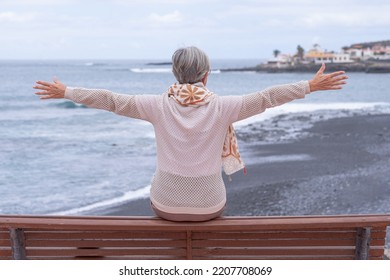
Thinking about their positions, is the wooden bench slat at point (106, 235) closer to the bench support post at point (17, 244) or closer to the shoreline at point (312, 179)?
the bench support post at point (17, 244)

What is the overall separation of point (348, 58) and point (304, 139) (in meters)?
114

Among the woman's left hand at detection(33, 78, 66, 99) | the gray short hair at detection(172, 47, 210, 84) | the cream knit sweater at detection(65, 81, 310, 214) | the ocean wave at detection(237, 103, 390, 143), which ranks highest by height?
the gray short hair at detection(172, 47, 210, 84)

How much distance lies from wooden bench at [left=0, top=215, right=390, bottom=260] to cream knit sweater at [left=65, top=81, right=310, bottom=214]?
0.16m

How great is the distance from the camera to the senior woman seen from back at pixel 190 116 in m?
2.67

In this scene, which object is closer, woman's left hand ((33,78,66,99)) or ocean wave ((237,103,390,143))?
woman's left hand ((33,78,66,99))

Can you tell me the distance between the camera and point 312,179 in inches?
493

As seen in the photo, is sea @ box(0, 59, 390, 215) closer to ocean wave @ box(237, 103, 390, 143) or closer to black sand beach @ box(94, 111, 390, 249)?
ocean wave @ box(237, 103, 390, 143)

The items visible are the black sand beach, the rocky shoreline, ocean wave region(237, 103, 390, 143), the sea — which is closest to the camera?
the black sand beach

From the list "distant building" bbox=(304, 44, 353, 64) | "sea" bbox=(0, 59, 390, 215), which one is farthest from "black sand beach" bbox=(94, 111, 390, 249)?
"distant building" bbox=(304, 44, 353, 64)

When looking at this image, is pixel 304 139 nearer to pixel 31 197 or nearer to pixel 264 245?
pixel 31 197

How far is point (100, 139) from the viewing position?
22391mm

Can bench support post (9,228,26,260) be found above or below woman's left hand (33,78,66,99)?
below

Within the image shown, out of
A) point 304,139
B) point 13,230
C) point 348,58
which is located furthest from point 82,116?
point 348,58

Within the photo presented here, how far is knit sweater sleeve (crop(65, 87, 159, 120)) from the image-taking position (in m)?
2.71
